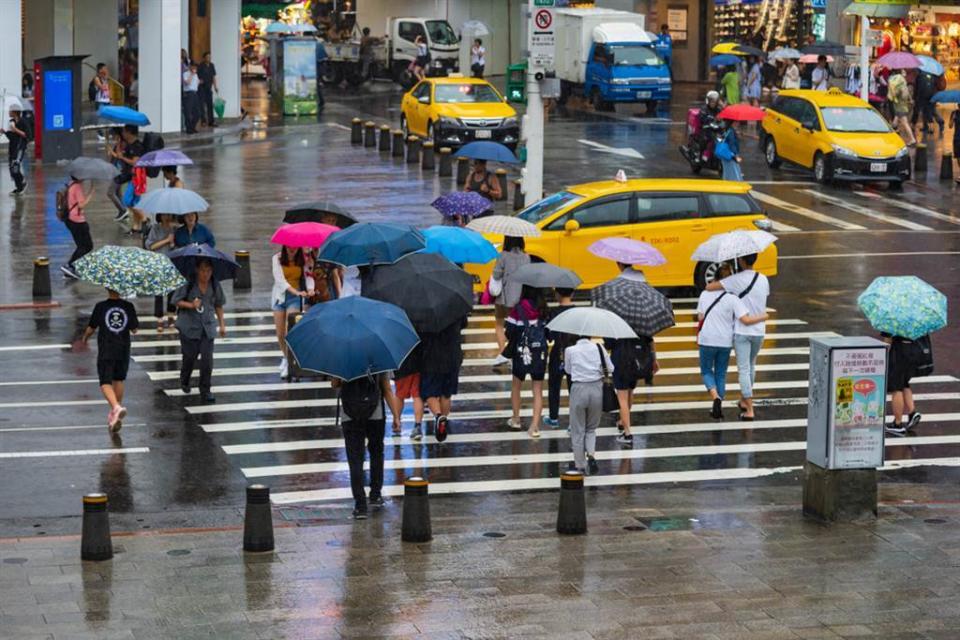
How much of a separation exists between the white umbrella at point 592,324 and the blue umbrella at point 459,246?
9.88 ft

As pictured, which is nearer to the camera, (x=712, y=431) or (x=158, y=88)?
(x=712, y=431)

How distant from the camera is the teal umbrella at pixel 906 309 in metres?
17.3

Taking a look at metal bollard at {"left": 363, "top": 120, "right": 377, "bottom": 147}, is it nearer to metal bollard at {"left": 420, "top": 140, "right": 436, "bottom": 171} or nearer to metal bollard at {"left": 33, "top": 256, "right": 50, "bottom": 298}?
metal bollard at {"left": 420, "top": 140, "right": 436, "bottom": 171}

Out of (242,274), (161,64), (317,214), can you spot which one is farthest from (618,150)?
(317,214)

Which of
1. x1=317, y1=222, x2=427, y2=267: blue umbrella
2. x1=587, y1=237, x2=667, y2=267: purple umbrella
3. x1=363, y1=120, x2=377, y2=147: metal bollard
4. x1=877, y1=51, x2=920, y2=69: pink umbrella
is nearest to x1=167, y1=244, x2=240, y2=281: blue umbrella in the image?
x1=317, y1=222, x2=427, y2=267: blue umbrella

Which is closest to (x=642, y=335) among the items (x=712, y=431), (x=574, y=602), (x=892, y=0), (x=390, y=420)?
(x=712, y=431)

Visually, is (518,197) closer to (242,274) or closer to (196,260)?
(242,274)

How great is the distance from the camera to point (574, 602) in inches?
473

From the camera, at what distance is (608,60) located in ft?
172

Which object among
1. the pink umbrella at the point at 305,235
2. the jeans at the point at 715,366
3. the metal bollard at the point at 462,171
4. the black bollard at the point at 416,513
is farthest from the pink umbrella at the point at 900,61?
the black bollard at the point at 416,513

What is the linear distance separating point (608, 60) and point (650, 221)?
91.7ft

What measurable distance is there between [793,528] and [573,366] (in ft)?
8.38

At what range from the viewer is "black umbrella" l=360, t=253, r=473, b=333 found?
1672 centimetres

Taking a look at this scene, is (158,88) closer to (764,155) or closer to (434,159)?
(434,159)
